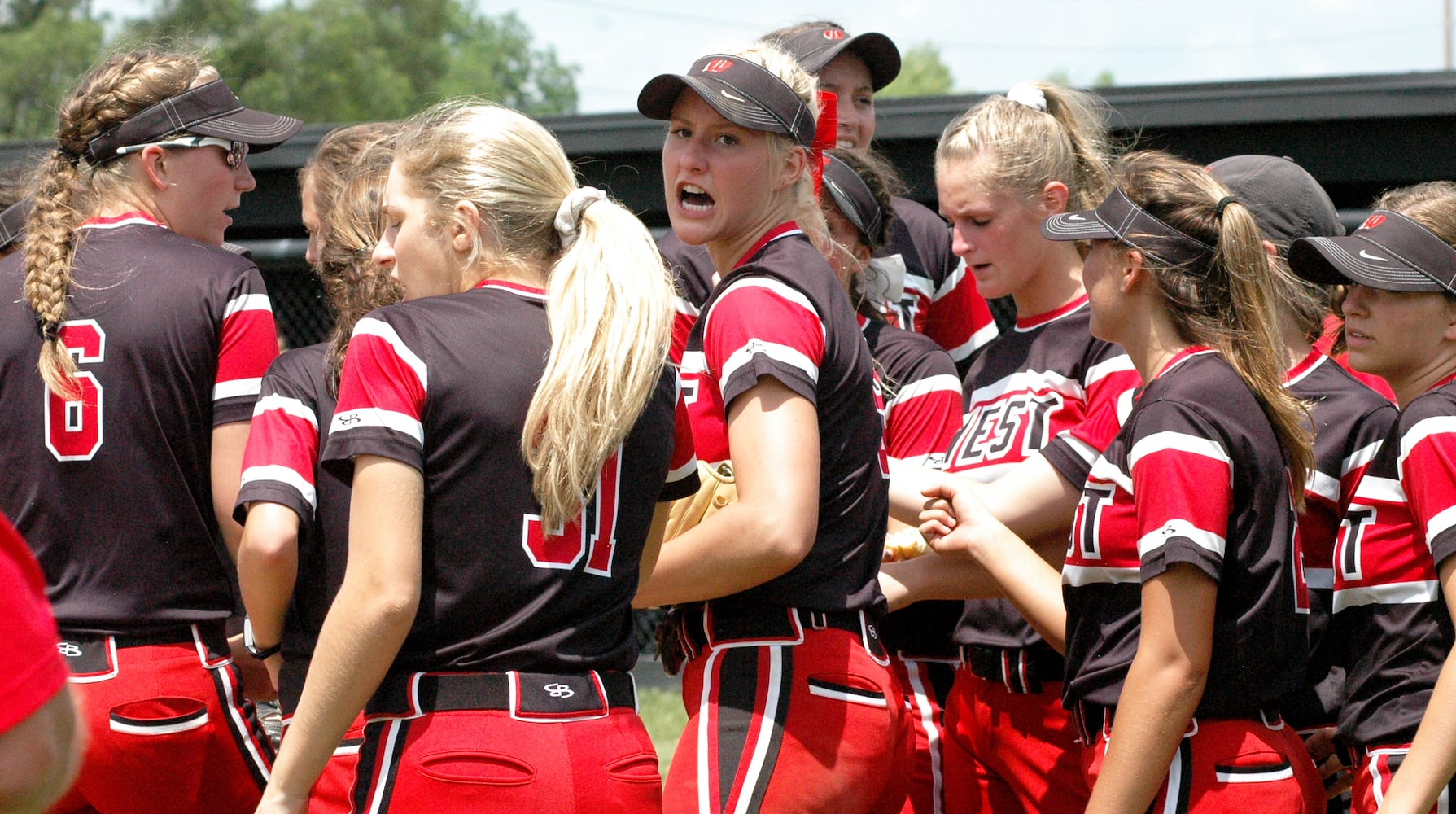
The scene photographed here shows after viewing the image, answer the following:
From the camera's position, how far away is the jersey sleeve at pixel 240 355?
2916 millimetres

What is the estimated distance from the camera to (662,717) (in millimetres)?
6895

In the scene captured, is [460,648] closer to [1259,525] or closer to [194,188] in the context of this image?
[1259,525]

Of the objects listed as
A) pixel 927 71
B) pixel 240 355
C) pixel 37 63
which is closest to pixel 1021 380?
pixel 240 355

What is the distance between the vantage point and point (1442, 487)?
7.82ft

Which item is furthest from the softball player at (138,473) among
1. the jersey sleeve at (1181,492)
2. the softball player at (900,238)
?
the jersey sleeve at (1181,492)

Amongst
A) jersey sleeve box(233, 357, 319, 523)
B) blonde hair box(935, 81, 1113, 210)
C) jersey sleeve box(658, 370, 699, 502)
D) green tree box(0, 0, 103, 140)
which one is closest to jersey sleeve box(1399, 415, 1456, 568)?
blonde hair box(935, 81, 1113, 210)

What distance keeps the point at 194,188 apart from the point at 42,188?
1.01 feet

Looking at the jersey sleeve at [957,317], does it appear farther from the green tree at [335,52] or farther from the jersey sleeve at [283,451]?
the green tree at [335,52]

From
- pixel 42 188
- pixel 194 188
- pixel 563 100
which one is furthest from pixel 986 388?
pixel 563 100

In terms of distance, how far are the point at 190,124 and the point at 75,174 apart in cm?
27

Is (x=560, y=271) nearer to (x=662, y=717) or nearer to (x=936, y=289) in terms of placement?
(x=936, y=289)

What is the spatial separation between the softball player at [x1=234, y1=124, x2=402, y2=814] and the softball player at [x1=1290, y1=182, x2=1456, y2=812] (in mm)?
1804

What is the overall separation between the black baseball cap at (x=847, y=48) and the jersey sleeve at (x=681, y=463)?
6.26ft

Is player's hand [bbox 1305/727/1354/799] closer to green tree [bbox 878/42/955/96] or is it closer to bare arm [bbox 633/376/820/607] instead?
bare arm [bbox 633/376/820/607]
